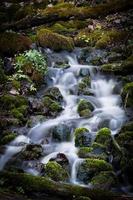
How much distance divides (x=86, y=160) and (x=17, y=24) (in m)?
7.78

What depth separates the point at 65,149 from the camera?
30.2ft

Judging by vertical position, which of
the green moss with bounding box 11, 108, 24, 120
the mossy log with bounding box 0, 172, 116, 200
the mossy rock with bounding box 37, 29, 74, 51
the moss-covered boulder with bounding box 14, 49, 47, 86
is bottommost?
the mossy log with bounding box 0, 172, 116, 200

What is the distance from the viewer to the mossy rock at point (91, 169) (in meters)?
8.04

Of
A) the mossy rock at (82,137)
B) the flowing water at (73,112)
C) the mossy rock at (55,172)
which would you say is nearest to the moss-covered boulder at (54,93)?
the flowing water at (73,112)

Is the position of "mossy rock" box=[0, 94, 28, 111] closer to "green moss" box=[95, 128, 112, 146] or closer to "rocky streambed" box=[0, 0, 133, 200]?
"rocky streambed" box=[0, 0, 133, 200]

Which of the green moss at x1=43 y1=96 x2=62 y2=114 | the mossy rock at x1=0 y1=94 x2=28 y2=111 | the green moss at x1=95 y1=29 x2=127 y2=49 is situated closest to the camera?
the mossy rock at x1=0 y1=94 x2=28 y2=111

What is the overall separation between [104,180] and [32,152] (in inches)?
74.8

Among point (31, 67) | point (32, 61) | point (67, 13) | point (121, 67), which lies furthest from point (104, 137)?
point (67, 13)

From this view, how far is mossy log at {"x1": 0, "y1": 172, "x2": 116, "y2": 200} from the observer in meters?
6.78

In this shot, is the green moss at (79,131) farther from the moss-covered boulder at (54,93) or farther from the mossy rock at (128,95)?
the moss-covered boulder at (54,93)

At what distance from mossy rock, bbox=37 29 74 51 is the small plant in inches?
45.9

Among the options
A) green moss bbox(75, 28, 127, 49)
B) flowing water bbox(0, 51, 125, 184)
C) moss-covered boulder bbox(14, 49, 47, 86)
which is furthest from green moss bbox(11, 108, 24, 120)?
green moss bbox(75, 28, 127, 49)

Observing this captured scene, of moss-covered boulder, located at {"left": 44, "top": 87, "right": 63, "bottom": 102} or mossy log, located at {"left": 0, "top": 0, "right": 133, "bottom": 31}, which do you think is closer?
moss-covered boulder, located at {"left": 44, "top": 87, "right": 63, "bottom": 102}

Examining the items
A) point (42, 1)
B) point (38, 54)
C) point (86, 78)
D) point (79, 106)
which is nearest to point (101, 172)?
point (79, 106)
